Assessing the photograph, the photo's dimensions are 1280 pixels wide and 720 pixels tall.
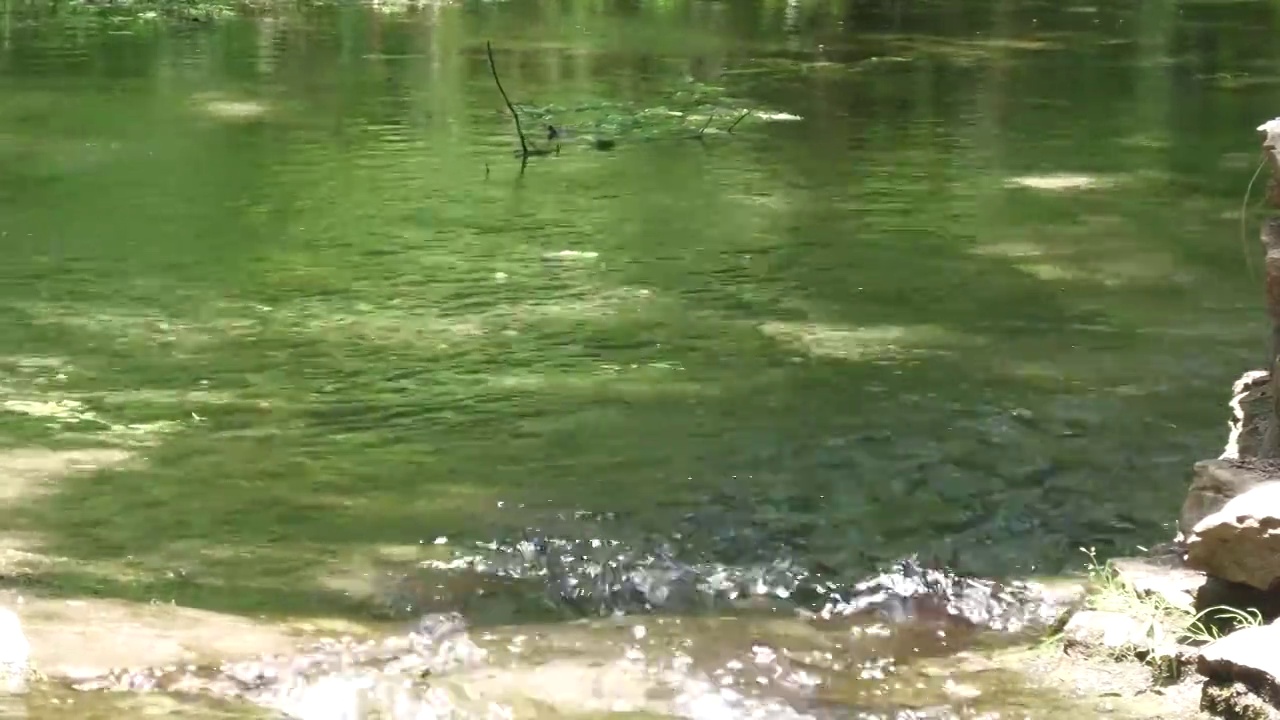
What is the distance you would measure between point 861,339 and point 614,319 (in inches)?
33.4

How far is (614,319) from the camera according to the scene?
6.21 meters

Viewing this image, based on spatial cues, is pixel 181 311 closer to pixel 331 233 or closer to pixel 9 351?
pixel 9 351

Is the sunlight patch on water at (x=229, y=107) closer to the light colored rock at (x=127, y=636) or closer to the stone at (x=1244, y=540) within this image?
the light colored rock at (x=127, y=636)

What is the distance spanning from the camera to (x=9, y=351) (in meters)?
5.77

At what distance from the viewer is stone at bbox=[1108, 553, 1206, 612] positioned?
366 centimetres

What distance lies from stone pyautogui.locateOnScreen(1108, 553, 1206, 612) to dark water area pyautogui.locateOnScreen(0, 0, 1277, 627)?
0.29 meters

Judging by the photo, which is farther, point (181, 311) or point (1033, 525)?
point (181, 311)

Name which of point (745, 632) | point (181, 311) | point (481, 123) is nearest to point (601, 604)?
point (745, 632)

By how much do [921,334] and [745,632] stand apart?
2.43m

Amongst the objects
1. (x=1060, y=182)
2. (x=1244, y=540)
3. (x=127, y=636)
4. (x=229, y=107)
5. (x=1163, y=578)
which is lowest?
(x=127, y=636)

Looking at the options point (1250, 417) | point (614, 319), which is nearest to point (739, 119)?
point (614, 319)

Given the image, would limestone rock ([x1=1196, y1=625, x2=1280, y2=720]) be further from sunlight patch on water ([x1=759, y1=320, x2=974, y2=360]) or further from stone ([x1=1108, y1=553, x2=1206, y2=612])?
sunlight patch on water ([x1=759, y1=320, x2=974, y2=360])

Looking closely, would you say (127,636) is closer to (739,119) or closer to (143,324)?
(143,324)

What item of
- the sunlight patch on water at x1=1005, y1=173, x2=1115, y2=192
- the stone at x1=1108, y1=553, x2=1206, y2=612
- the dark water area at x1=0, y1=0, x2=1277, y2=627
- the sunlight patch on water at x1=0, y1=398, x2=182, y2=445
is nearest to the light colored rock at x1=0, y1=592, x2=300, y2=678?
the dark water area at x1=0, y1=0, x2=1277, y2=627
